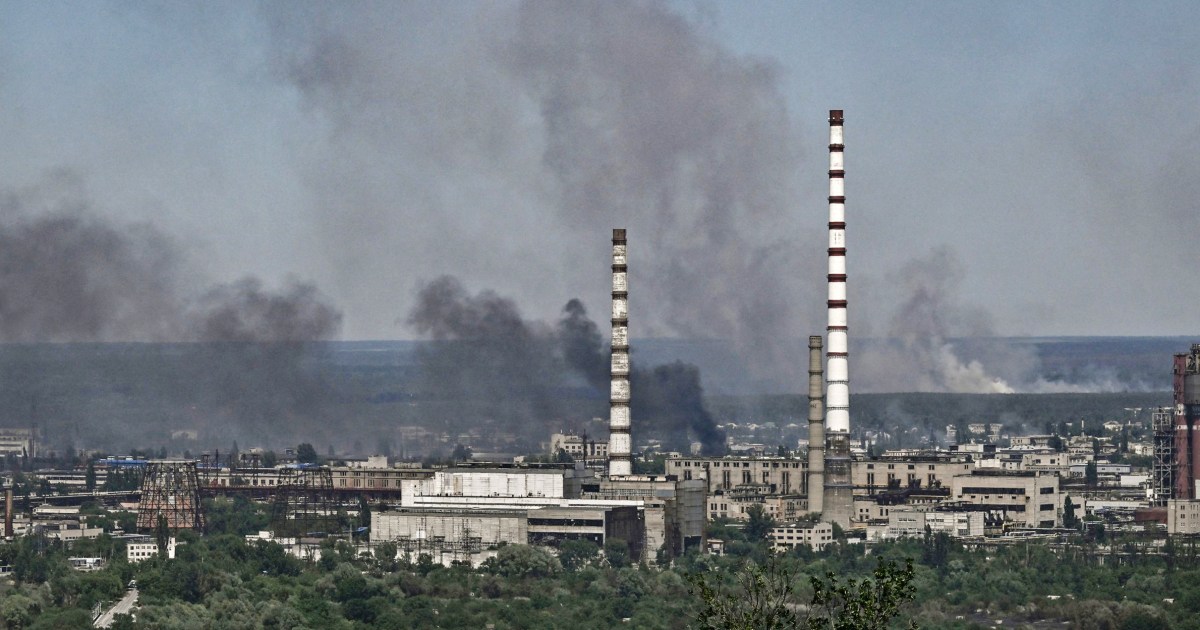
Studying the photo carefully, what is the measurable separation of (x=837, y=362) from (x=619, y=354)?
6333 millimetres

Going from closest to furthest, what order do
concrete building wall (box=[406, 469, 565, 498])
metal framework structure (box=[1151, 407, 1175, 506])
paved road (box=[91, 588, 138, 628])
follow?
paved road (box=[91, 588, 138, 628]) → concrete building wall (box=[406, 469, 565, 498]) → metal framework structure (box=[1151, 407, 1175, 506])

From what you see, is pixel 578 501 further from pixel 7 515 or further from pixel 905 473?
pixel 905 473

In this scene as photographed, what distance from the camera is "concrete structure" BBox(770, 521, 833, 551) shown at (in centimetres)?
7212

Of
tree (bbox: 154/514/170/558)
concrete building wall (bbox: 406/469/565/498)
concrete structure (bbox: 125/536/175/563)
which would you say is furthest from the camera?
concrete building wall (bbox: 406/469/565/498)

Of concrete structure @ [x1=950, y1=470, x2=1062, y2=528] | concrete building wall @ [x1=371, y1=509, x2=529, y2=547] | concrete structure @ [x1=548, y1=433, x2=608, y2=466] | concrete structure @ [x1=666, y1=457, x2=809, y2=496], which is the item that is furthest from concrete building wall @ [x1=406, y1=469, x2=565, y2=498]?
concrete structure @ [x1=548, y1=433, x2=608, y2=466]

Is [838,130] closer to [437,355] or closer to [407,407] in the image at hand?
[437,355]

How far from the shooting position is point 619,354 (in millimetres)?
75125

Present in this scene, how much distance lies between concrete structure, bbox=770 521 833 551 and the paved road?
64.0 ft

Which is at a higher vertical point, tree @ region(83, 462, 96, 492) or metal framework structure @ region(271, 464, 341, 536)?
tree @ region(83, 462, 96, 492)

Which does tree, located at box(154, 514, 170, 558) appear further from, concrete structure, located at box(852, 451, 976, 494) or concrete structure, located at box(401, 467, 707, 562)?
concrete structure, located at box(852, 451, 976, 494)

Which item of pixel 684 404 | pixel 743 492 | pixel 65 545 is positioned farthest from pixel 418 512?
pixel 684 404

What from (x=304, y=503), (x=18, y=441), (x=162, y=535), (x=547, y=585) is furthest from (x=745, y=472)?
(x=18, y=441)

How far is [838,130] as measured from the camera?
75.2 metres

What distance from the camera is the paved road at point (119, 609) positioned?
53225 millimetres
